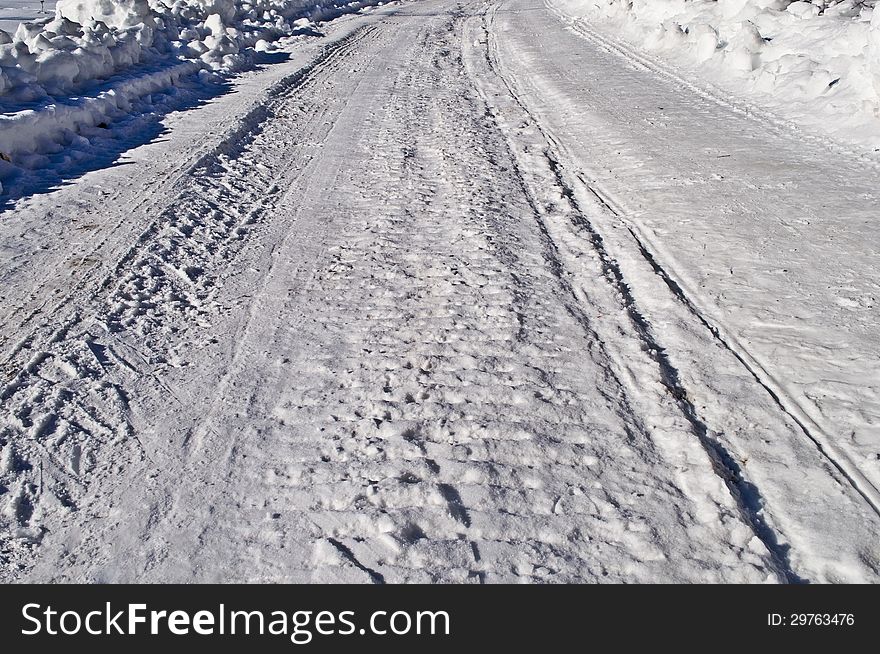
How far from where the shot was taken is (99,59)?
10.1 m

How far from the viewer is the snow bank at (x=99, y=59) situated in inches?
302

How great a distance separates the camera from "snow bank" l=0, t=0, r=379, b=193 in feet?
25.1

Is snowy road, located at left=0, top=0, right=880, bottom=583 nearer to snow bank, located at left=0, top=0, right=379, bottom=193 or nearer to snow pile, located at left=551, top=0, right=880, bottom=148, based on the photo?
snow bank, located at left=0, top=0, right=379, bottom=193

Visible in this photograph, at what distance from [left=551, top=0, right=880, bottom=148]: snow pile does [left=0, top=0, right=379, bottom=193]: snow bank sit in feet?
27.5

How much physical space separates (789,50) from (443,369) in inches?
427

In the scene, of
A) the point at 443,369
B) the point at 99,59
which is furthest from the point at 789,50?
the point at 443,369

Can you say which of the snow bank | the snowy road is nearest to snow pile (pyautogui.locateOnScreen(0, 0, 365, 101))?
the snow bank

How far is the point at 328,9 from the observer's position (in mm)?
23328

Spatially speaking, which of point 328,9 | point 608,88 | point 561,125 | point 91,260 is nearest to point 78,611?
point 91,260

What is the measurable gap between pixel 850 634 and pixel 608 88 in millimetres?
10271

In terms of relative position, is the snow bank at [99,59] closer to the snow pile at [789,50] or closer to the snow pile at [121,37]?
the snow pile at [121,37]

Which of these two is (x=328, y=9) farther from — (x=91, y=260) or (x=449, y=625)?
(x=449, y=625)

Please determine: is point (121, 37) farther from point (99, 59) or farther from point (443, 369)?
point (443, 369)

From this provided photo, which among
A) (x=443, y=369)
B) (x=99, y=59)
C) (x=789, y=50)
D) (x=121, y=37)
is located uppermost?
(x=789, y=50)
